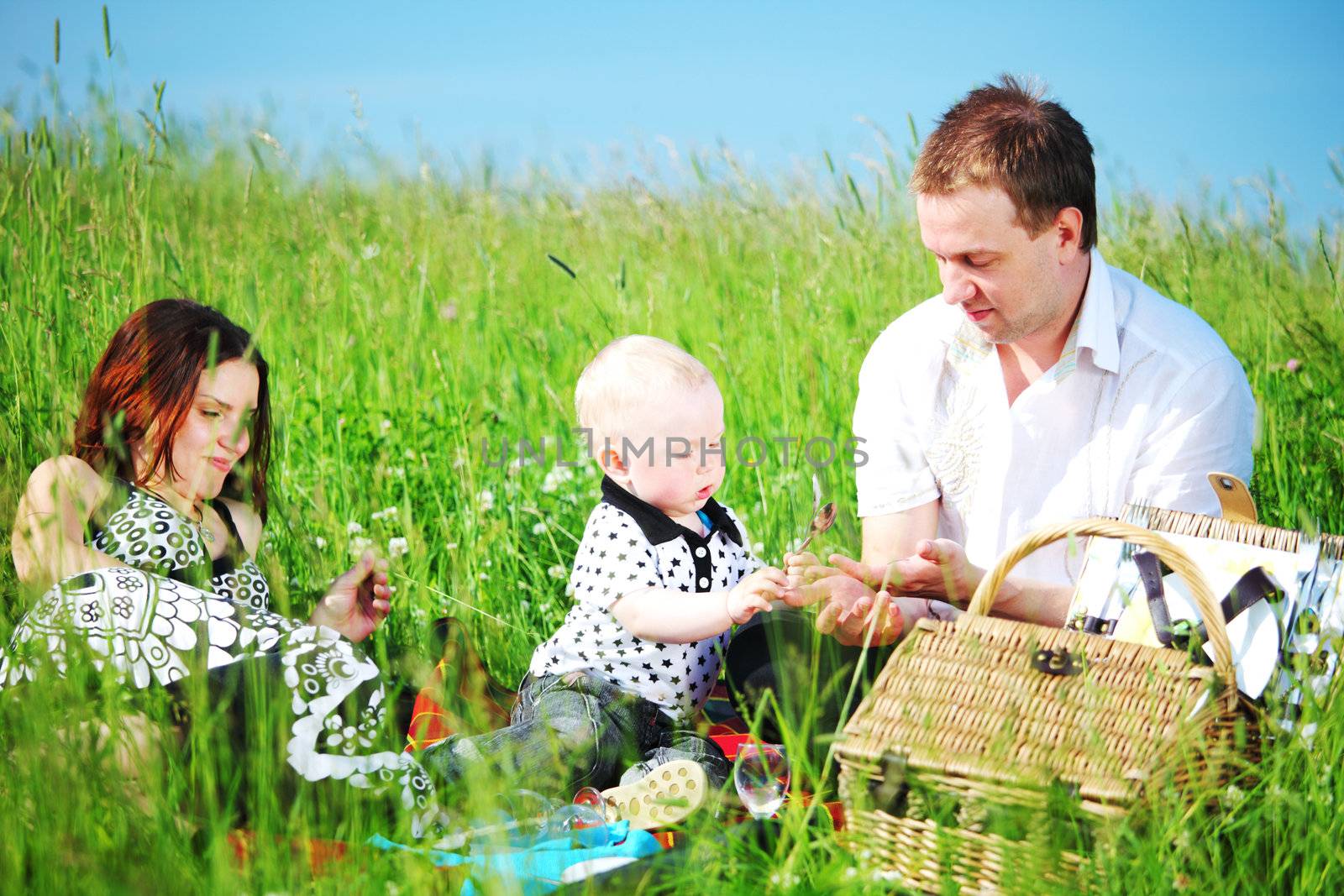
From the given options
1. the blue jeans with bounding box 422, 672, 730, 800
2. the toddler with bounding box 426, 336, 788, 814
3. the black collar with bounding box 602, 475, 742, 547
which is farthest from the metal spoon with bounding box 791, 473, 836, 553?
the blue jeans with bounding box 422, 672, 730, 800

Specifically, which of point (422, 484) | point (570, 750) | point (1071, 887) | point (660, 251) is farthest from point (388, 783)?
point (660, 251)

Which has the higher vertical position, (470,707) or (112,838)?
(112,838)

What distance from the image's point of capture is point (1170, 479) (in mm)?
2844

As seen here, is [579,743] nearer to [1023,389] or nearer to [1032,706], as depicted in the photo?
[1032,706]

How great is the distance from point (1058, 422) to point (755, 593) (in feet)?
3.31

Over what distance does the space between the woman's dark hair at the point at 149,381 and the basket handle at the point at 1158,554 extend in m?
1.61

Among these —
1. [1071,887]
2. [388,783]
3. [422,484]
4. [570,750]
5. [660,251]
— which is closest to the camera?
[1071,887]

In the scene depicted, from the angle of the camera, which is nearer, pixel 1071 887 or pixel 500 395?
pixel 1071 887

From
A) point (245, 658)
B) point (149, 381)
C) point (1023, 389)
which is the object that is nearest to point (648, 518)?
A: point (245, 658)

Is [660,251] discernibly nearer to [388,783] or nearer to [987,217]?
[987,217]

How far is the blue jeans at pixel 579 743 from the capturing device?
2.55 meters

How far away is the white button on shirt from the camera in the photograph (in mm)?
2846

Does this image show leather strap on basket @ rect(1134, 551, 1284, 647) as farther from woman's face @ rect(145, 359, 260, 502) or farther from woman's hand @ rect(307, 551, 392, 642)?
woman's face @ rect(145, 359, 260, 502)

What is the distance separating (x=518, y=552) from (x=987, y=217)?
182cm
